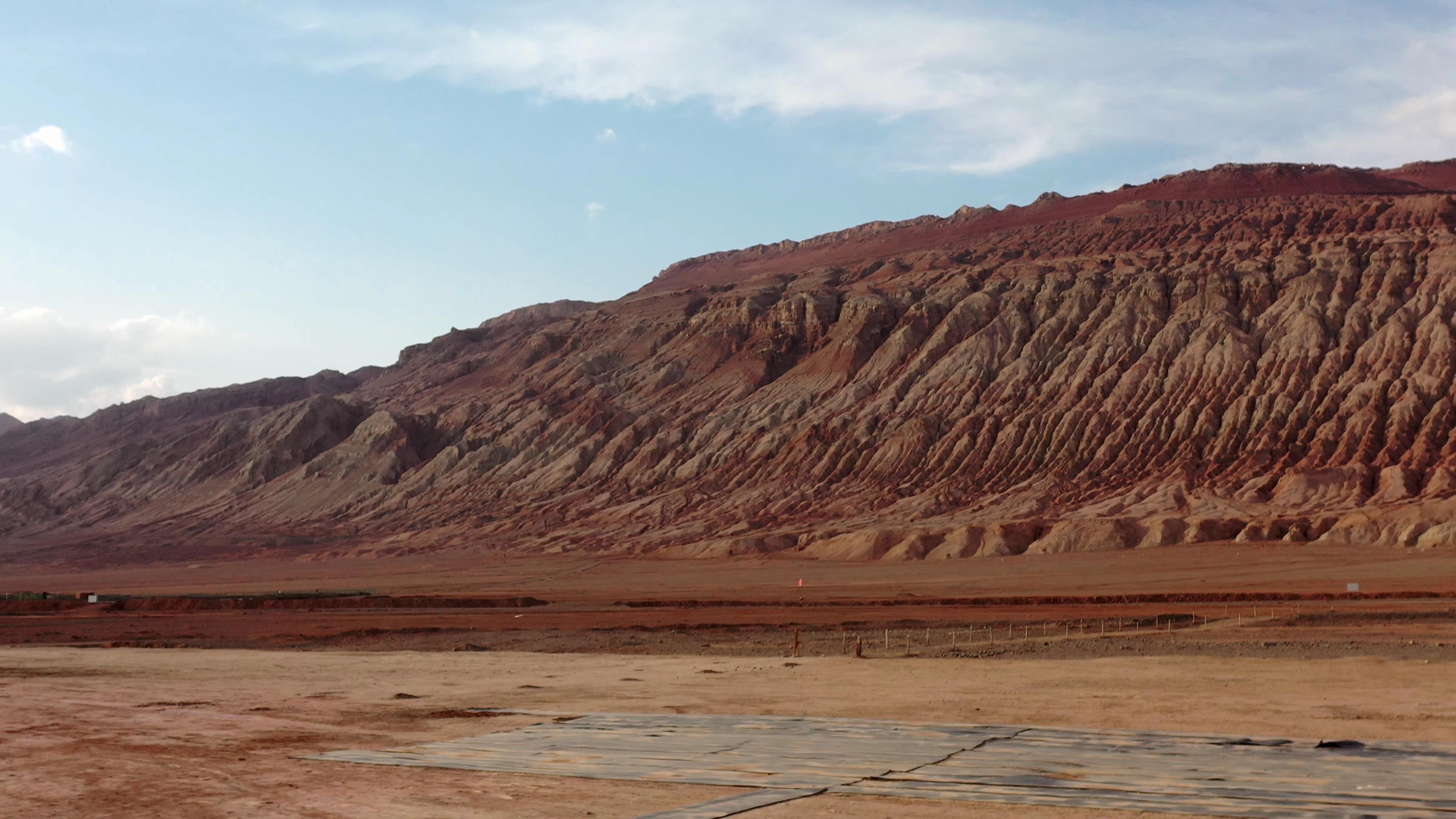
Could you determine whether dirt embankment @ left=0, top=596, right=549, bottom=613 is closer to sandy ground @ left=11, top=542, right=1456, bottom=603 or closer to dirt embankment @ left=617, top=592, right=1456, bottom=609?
sandy ground @ left=11, top=542, right=1456, bottom=603

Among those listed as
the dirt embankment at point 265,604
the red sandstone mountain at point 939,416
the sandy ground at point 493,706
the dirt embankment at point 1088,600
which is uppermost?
the red sandstone mountain at point 939,416

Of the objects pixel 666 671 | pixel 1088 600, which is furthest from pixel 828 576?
pixel 666 671

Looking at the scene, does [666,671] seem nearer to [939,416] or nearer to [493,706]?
[493,706]

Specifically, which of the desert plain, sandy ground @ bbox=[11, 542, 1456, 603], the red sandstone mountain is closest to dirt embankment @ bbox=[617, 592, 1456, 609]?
the desert plain

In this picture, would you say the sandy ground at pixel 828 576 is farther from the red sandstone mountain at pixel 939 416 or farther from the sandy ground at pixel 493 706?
the sandy ground at pixel 493 706

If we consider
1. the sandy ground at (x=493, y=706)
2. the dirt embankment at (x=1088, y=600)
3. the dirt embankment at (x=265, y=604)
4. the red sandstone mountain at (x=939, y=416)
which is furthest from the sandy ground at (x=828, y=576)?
the sandy ground at (x=493, y=706)

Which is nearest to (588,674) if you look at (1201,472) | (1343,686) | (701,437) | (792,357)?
(1343,686)
